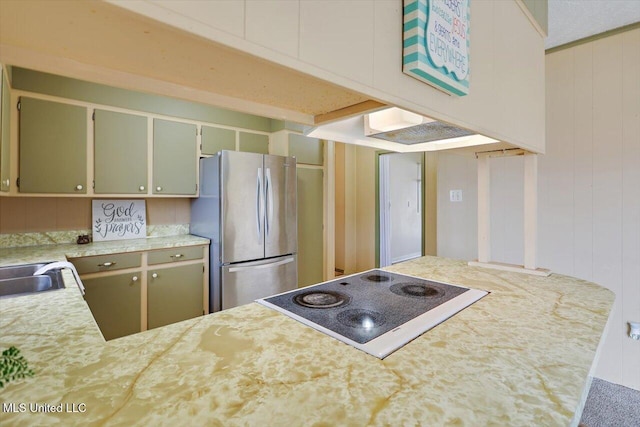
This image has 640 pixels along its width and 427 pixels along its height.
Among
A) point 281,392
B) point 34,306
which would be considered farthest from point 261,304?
point 34,306

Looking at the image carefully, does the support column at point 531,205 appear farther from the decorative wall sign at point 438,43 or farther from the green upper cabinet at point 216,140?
the green upper cabinet at point 216,140

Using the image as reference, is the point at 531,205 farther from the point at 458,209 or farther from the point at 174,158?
the point at 174,158

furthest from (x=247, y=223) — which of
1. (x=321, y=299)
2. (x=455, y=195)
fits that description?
(x=455, y=195)

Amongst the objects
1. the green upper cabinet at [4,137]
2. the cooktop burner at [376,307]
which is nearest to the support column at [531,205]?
the cooktop burner at [376,307]

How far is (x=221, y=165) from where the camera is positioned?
8.18 feet

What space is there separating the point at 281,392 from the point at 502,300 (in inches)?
35.5

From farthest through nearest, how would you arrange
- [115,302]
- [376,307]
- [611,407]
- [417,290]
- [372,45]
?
[115,302], [611,407], [417,290], [376,307], [372,45]

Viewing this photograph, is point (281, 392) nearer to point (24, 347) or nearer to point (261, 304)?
point (261, 304)

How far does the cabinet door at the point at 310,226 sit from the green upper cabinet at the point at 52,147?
189 centimetres

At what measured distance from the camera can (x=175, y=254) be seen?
2.47 m

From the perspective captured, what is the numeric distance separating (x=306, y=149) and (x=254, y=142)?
22.1 inches

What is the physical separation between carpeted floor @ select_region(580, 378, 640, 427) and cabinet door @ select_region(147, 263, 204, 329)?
2676 millimetres

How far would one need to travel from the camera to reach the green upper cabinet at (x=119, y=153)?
2.35m

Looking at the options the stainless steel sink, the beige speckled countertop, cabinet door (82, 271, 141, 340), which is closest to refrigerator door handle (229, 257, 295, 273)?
cabinet door (82, 271, 141, 340)
